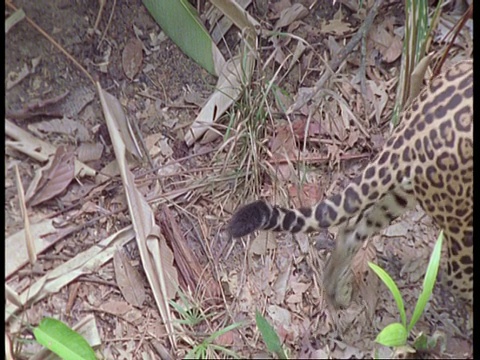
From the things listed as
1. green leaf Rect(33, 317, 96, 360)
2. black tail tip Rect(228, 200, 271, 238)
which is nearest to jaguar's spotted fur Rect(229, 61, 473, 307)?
black tail tip Rect(228, 200, 271, 238)

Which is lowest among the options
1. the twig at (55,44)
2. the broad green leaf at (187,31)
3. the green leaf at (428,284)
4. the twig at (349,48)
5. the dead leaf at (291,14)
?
the green leaf at (428,284)

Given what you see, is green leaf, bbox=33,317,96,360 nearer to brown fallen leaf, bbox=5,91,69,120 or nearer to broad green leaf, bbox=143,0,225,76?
brown fallen leaf, bbox=5,91,69,120

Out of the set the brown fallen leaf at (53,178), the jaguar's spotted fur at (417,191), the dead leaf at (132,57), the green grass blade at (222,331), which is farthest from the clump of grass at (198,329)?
the dead leaf at (132,57)

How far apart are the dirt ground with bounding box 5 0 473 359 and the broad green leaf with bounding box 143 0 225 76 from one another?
0.06 ft

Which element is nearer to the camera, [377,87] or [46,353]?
[377,87]

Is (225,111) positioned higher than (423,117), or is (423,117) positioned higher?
(225,111)

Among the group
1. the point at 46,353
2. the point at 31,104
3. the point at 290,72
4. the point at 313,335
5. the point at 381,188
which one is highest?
the point at 31,104

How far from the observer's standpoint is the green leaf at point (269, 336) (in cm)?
137

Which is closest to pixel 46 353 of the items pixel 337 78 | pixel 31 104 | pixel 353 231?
pixel 31 104

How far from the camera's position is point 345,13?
139 cm

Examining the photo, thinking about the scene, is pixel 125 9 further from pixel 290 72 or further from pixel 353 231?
pixel 353 231

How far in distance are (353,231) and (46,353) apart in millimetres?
596

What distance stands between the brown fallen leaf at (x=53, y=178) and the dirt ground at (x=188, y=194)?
0.01 metres

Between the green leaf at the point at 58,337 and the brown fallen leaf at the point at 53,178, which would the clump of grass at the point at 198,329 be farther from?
the brown fallen leaf at the point at 53,178
